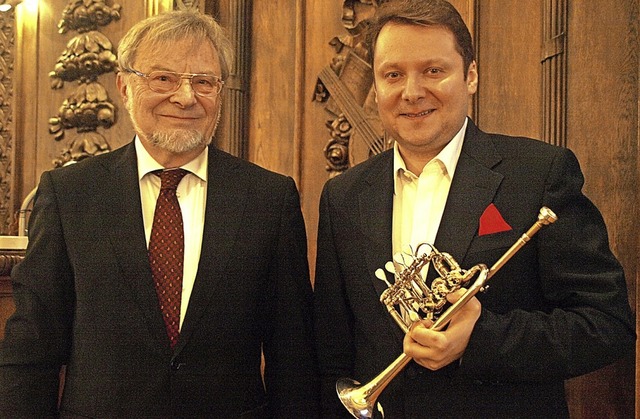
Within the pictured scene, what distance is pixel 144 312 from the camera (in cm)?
222

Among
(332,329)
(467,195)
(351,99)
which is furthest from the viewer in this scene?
(351,99)

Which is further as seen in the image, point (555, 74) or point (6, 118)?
point (6, 118)

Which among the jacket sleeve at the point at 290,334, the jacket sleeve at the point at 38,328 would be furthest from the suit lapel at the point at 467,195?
the jacket sleeve at the point at 38,328

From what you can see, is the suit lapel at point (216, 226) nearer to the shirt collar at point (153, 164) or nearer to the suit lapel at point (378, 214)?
the shirt collar at point (153, 164)

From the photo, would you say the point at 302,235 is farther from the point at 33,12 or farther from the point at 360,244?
the point at 33,12

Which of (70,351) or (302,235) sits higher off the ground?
(302,235)

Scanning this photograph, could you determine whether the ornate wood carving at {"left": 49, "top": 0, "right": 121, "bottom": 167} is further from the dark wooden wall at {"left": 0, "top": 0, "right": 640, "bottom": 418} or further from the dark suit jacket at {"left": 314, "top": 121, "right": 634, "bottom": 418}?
the dark suit jacket at {"left": 314, "top": 121, "right": 634, "bottom": 418}

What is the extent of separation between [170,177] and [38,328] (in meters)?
0.55

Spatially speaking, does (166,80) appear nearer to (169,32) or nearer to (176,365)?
(169,32)

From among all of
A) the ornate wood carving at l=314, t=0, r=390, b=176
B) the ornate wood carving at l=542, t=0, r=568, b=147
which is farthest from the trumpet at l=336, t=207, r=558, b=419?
the ornate wood carving at l=314, t=0, r=390, b=176

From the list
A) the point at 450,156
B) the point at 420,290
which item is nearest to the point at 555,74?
the point at 450,156

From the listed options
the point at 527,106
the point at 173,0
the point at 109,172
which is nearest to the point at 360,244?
the point at 109,172

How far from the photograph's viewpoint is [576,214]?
2033mm

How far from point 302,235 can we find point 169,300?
0.44 metres
